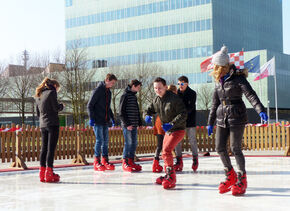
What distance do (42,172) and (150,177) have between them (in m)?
2.07

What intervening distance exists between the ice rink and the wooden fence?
2.93 meters

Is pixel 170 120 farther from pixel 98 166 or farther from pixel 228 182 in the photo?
pixel 98 166

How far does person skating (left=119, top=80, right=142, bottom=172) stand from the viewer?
9570 mm

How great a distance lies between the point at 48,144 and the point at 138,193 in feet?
7.77

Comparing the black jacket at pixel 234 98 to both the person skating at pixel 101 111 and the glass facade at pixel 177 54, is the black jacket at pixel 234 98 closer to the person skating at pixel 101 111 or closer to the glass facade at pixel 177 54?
the person skating at pixel 101 111

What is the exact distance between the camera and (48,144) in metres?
8.13

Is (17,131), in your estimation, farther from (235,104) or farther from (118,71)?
(118,71)

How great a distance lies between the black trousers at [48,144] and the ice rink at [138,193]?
0.44 m

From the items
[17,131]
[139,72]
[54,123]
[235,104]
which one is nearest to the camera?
[235,104]

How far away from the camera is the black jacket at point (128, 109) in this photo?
9562 millimetres

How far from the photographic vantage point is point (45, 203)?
5.89 meters

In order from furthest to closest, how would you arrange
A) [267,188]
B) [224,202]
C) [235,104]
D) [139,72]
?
1. [139,72]
2. [267,188]
3. [235,104]
4. [224,202]

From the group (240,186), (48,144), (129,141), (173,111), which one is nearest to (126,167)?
(129,141)

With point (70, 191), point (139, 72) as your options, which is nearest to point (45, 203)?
point (70, 191)
